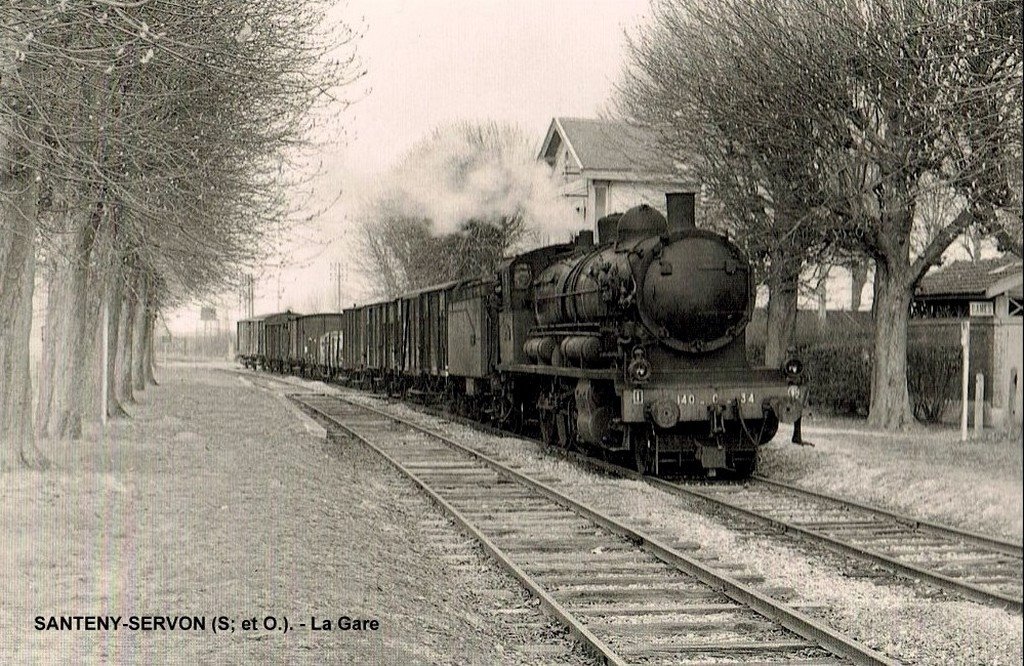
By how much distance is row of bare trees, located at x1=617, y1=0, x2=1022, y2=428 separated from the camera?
1570 cm

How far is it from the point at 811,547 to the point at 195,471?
7688 millimetres

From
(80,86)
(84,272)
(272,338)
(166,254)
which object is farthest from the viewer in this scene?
(272,338)

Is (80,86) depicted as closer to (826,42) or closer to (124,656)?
(124,656)

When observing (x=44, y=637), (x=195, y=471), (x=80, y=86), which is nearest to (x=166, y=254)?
(x=195, y=471)

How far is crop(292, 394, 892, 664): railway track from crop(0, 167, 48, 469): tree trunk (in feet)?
15.7

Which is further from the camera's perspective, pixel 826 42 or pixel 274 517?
pixel 826 42

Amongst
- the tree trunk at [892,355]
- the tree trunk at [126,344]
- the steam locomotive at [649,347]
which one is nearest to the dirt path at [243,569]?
the steam locomotive at [649,347]

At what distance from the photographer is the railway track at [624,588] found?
6.52 m

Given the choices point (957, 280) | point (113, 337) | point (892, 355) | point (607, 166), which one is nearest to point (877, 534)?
point (892, 355)

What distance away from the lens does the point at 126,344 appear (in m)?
27.2

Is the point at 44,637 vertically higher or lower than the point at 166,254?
lower

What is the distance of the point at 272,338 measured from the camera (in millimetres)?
62219

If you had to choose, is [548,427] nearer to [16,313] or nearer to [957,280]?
[16,313]

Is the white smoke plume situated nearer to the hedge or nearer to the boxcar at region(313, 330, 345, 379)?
the hedge
